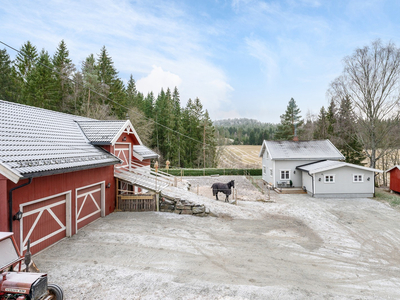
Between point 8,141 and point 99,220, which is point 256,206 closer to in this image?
point 99,220

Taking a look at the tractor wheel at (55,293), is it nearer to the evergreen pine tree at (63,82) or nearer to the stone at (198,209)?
the stone at (198,209)

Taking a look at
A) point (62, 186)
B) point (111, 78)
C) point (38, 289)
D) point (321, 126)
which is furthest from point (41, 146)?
point (321, 126)

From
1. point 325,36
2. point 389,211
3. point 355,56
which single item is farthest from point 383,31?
point 389,211

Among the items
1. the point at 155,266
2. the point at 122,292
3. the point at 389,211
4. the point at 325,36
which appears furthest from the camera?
the point at 325,36

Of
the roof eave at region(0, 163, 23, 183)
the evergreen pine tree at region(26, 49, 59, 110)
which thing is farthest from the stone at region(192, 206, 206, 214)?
the evergreen pine tree at region(26, 49, 59, 110)

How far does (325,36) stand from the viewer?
1702 centimetres

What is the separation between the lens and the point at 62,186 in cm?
855

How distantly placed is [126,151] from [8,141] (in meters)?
7.82

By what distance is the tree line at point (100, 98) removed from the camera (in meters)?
27.6

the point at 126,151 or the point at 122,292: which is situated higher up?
the point at 126,151

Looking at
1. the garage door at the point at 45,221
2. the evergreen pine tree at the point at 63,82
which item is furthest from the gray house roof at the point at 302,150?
the evergreen pine tree at the point at 63,82

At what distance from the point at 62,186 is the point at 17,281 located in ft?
16.7

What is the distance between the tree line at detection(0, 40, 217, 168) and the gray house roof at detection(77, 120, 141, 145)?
6881 millimetres

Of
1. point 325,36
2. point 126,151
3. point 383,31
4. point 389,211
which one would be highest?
point 383,31
